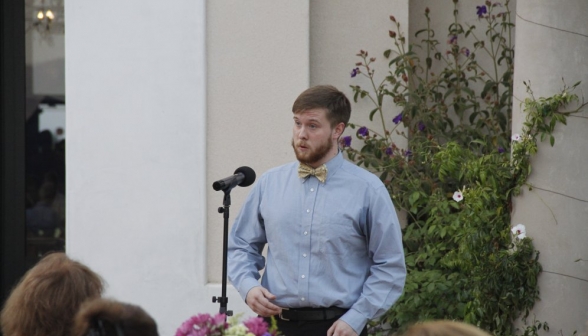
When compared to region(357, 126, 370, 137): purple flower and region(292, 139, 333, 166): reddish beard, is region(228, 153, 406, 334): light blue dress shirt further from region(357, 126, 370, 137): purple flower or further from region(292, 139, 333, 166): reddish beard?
region(357, 126, 370, 137): purple flower

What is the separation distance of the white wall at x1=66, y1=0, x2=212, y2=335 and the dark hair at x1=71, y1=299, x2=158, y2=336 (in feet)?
10.6

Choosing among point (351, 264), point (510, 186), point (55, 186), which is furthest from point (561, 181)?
point (55, 186)

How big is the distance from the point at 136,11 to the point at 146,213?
1298 mm

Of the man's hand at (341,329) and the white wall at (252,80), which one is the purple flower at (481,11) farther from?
the man's hand at (341,329)

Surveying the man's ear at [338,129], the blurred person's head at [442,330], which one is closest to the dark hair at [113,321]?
the blurred person's head at [442,330]

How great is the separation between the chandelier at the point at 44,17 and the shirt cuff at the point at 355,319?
13.0 feet

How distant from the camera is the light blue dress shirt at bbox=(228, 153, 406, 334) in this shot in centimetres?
376

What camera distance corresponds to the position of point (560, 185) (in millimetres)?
4875

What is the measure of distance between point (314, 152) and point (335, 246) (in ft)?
1.35

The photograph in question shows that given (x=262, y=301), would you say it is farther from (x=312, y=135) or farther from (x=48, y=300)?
(x=48, y=300)

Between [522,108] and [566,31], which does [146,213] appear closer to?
[522,108]

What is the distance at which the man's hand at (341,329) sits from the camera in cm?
364

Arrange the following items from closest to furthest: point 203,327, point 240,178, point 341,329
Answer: point 203,327 < point 341,329 < point 240,178

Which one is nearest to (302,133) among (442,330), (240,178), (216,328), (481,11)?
(240,178)
